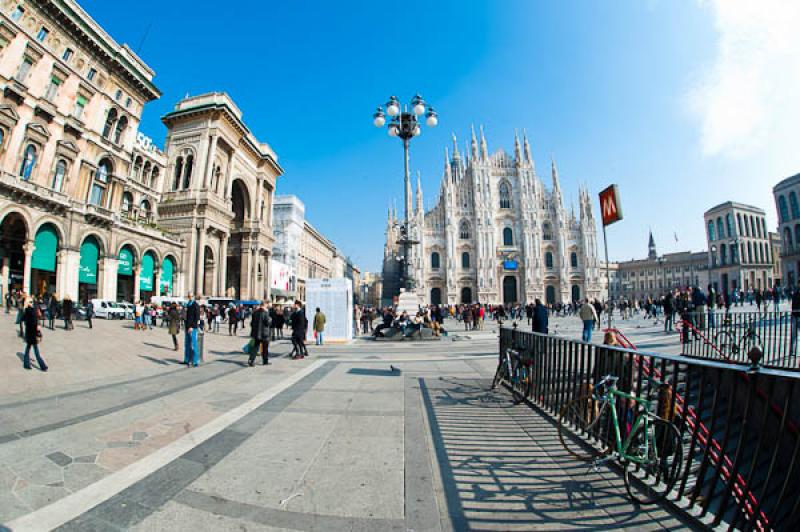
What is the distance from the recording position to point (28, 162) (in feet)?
68.2

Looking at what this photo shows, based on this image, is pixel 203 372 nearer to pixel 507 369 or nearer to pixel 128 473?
pixel 128 473

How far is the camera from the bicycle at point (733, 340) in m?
7.49

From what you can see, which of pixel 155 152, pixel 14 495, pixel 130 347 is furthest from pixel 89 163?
pixel 14 495

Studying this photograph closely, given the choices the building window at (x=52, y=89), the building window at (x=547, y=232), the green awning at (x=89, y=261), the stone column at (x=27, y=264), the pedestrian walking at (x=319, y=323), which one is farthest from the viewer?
the building window at (x=547, y=232)

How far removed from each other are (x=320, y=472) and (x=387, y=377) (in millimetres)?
4255

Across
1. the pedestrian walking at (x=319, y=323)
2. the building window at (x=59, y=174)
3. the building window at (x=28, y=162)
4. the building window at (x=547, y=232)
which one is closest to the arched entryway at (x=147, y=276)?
the building window at (x=59, y=174)

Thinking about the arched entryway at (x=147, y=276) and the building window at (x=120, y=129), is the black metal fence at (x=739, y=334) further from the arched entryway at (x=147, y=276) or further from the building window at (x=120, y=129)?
the building window at (x=120, y=129)

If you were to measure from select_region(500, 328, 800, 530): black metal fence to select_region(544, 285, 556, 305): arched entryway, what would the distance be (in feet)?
175

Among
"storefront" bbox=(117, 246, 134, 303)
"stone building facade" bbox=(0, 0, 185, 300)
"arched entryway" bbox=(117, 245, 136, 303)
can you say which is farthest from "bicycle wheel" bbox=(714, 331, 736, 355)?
"storefront" bbox=(117, 246, 134, 303)

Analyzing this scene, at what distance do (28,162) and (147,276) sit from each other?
1162 cm

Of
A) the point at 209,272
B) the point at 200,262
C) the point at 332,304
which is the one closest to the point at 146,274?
the point at 200,262

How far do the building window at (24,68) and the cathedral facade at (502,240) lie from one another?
130ft

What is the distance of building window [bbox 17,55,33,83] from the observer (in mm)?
20234

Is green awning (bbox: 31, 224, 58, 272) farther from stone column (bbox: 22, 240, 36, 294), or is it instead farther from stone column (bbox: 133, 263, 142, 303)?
stone column (bbox: 133, 263, 142, 303)
